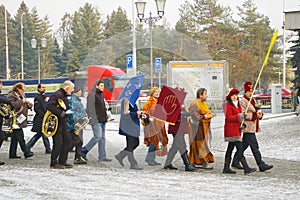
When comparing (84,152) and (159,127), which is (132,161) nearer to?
(159,127)

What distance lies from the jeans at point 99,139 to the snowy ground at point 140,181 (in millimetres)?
226

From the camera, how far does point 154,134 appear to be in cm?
1235

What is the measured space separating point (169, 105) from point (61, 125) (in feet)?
6.89

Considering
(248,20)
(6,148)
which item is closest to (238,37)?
(248,20)

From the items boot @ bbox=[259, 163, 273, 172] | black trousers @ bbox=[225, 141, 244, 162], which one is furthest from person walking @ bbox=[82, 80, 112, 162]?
boot @ bbox=[259, 163, 273, 172]

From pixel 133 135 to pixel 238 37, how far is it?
4546 cm

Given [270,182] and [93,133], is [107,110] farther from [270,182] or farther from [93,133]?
[270,182]

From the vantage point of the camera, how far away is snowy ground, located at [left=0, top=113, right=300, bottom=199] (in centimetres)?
905

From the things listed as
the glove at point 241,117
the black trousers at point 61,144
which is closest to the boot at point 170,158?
the glove at point 241,117

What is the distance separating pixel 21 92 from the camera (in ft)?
45.2

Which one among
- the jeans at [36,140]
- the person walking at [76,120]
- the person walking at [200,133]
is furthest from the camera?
the jeans at [36,140]

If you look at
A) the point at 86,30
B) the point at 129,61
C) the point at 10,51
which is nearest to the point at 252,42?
the point at 86,30

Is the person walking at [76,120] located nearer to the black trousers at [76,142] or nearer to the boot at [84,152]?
the black trousers at [76,142]

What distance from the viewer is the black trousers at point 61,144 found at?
39.2ft
